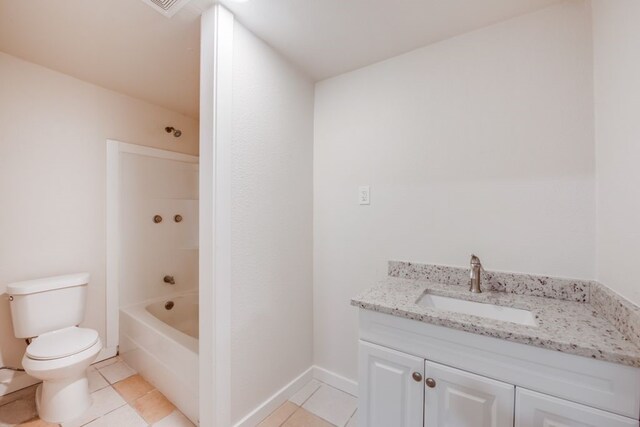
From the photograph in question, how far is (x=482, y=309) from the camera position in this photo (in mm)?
1234

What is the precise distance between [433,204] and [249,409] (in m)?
1.59

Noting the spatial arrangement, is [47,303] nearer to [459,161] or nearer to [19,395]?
A: [19,395]

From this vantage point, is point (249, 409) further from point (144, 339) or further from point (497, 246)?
point (497, 246)

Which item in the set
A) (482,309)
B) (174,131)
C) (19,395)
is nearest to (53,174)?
(174,131)

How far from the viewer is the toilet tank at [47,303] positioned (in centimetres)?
162

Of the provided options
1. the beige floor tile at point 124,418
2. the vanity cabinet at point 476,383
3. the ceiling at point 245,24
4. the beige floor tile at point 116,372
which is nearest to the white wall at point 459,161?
the ceiling at point 245,24

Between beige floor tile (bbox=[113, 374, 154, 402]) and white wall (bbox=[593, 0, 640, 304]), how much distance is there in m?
2.59

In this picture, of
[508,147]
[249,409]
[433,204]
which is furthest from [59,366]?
[508,147]

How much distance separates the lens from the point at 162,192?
257cm

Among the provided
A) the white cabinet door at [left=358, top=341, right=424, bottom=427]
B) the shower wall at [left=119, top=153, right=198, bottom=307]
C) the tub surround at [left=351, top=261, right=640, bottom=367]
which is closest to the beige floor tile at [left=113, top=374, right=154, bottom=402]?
the shower wall at [left=119, top=153, right=198, bottom=307]

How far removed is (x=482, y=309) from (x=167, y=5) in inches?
83.6

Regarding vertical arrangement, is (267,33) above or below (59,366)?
above

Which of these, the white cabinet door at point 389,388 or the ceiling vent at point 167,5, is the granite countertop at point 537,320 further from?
the ceiling vent at point 167,5

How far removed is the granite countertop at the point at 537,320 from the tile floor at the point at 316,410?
2.77 feet
